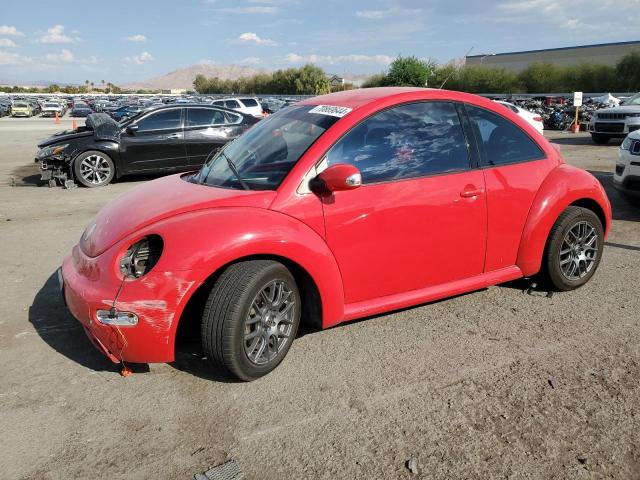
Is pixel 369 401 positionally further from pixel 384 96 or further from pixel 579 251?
pixel 579 251

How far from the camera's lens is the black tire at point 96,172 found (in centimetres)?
1021

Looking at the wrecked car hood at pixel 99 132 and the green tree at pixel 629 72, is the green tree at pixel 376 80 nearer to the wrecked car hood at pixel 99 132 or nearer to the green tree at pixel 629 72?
the green tree at pixel 629 72

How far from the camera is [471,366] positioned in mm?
3344

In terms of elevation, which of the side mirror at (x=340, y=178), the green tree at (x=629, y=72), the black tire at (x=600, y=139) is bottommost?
the side mirror at (x=340, y=178)

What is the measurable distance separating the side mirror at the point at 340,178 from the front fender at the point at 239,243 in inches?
11.6

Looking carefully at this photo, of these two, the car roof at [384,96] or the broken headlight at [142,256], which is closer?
the broken headlight at [142,256]

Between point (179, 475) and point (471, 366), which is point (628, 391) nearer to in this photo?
point (471, 366)

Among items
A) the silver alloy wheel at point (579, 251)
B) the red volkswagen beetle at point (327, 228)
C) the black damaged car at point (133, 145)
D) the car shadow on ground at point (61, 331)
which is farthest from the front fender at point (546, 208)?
the black damaged car at point (133, 145)

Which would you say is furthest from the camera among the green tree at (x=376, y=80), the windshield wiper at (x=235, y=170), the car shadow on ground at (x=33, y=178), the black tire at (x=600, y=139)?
the green tree at (x=376, y=80)

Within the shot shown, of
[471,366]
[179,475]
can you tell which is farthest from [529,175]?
[179,475]

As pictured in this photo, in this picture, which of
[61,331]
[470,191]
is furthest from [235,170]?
[61,331]

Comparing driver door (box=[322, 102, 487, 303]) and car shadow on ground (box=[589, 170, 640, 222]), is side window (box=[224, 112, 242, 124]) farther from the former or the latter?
driver door (box=[322, 102, 487, 303])

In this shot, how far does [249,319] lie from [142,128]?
859cm

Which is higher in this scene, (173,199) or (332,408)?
(173,199)
